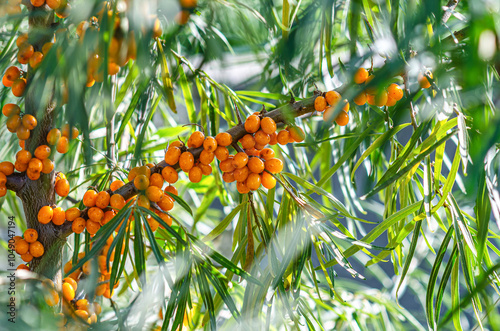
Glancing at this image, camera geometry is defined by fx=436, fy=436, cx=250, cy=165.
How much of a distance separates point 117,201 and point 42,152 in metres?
0.09

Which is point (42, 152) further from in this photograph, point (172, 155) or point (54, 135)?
point (172, 155)

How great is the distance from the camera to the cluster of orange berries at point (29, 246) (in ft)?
1.49

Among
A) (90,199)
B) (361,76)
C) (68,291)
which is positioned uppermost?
(361,76)

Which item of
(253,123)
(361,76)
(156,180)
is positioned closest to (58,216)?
(156,180)

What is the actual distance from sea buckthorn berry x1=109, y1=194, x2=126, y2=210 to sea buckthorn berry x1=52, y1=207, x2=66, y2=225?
0.21ft

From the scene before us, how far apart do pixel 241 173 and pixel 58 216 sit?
20 cm

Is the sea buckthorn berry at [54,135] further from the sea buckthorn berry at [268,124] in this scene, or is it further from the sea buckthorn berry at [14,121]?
the sea buckthorn berry at [268,124]

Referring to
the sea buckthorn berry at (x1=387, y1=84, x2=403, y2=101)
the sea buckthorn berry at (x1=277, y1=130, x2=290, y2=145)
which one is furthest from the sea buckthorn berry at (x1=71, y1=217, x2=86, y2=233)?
the sea buckthorn berry at (x1=387, y1=84, x2=403, y2=101)

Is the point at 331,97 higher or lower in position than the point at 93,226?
higher

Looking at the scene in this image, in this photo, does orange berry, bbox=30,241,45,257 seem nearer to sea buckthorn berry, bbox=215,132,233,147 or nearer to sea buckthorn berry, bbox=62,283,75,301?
sea buckthorn berry, bbox=62,283,75,301

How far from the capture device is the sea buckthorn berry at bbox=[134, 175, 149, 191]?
413 millimetres

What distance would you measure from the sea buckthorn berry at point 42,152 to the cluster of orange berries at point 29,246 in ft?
0.26

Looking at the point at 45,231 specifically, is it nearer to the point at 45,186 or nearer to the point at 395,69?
the point at 45,186

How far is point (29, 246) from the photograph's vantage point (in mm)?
461
